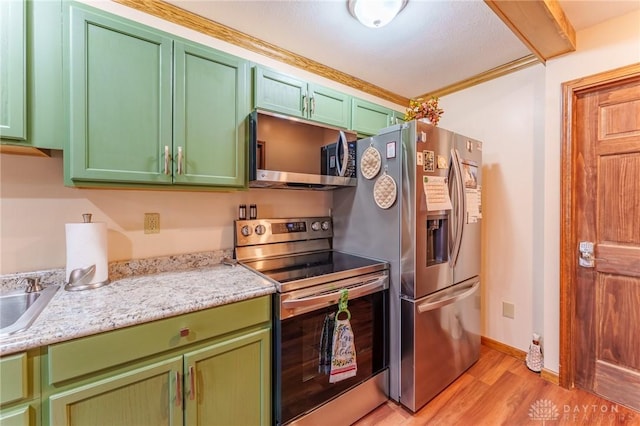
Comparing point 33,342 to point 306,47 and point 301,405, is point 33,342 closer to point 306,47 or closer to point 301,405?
point 301,405

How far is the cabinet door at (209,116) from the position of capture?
140 centimetres

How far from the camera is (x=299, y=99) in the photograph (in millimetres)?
1812

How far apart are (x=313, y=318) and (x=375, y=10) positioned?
1.72 metres

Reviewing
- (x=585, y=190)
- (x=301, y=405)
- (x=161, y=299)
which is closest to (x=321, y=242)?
(x=301, y=405)

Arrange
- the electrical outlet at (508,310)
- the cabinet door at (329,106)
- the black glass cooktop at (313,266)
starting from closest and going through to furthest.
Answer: the black glass cooktop at (313,266) → the cabinet door at (329,106) → the electrical outlet at (508,310)

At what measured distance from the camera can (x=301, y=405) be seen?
1409mm

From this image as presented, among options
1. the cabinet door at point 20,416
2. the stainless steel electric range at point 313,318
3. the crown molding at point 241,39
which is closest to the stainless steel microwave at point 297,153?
the stainless steel electric range at point 313,318

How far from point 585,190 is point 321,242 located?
181cm

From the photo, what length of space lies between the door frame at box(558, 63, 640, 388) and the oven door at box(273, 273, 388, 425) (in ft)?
3.97

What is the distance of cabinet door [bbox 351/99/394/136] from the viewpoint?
7.04 ft

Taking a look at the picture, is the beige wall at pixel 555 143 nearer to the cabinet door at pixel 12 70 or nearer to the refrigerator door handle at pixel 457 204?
the refrigerator door handle at pixel 457 204

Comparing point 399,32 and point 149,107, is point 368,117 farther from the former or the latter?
point 149,107

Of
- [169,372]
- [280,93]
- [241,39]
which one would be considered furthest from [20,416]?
[241,39]

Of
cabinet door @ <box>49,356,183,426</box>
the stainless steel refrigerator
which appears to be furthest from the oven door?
cabinet door @ <box>49,356,183,426</box>
